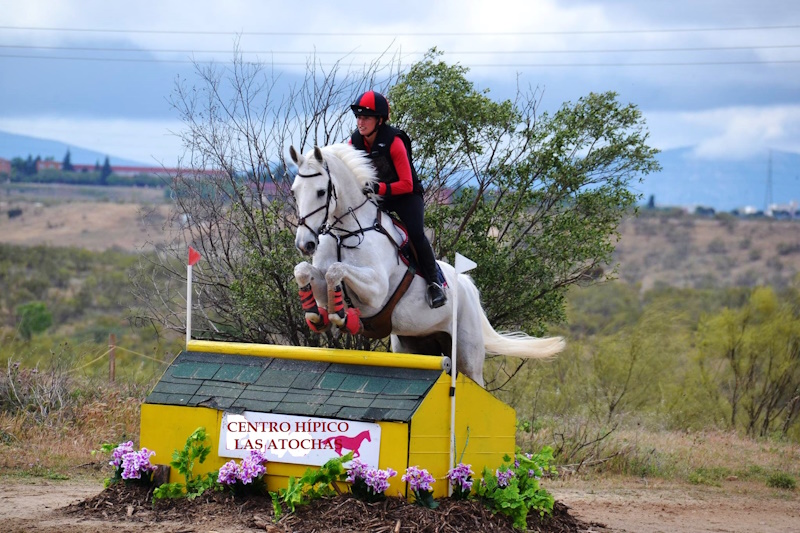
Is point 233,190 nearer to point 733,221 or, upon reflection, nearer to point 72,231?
point 72,231

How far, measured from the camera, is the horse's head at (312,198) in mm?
5887

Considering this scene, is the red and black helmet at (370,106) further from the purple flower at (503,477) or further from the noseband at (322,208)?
the purple flower at (503,477)

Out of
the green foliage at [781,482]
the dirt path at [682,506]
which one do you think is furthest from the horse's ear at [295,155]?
the green foliage at [781,482]

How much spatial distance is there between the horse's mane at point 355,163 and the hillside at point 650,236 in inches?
1549

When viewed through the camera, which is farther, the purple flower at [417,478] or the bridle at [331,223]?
the bridle at [331,223]

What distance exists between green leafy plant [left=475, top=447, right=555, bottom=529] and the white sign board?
78 cm

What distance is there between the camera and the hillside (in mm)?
49594

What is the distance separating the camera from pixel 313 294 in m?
5.95

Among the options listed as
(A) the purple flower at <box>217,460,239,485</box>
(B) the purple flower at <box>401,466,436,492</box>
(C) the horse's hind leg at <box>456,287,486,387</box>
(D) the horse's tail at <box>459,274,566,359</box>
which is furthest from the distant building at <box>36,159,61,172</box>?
(B) the purple flower at <box>401,466,436,492</box>

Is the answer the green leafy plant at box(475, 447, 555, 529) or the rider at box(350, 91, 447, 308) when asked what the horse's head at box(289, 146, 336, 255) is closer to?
the rider at box(350, 91, 447, 308)

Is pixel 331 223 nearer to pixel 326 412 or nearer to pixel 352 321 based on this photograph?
pixel 352 321

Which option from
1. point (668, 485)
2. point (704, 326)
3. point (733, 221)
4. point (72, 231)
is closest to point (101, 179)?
point (72, 231)

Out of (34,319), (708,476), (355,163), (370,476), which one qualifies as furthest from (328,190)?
(34,319)

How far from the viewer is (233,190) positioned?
9398 millimetres
